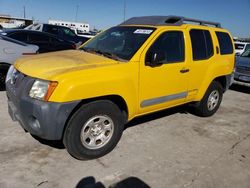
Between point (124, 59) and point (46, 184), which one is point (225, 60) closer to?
point (124, 59)

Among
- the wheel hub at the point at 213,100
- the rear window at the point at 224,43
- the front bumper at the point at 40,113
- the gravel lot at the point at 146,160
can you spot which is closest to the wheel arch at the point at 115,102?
the front bumper at the point at 40,113

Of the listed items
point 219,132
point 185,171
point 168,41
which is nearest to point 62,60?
point 168,41

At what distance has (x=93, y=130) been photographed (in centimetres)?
376

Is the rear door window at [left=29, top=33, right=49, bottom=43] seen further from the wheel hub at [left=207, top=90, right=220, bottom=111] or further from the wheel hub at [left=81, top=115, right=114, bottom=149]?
the wheel hub at [left=81, top=115, right=114, bottom=149]

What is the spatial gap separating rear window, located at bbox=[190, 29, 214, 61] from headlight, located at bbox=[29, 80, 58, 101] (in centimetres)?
280

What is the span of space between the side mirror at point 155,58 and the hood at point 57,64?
1.74 ft

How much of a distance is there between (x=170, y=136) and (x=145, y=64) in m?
1.46

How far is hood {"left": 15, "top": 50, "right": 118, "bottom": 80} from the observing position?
3430 millimetres

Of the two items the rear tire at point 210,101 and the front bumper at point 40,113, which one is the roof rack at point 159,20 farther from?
the front bumper at point 40,113

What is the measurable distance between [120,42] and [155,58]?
785 mm

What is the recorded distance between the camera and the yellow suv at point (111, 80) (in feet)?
10.9

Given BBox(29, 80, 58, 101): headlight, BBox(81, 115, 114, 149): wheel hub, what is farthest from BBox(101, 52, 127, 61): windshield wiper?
BBox(29, 80, 58, 101): headlight

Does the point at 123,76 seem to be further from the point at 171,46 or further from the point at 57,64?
the point at 171,46

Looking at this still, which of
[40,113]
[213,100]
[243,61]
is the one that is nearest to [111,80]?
[40,113]
